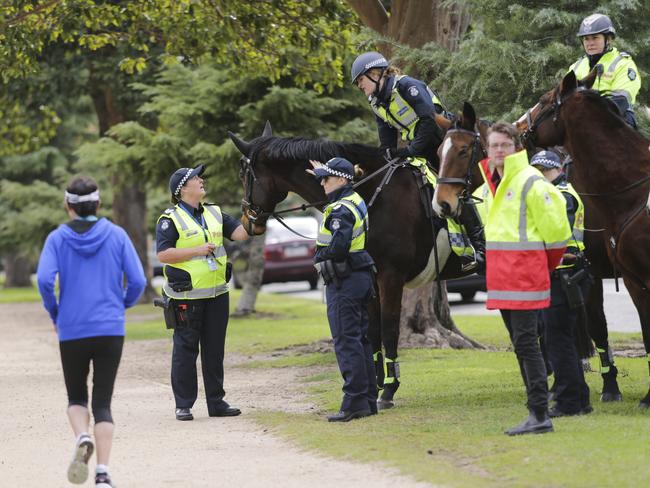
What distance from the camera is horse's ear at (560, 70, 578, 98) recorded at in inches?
341

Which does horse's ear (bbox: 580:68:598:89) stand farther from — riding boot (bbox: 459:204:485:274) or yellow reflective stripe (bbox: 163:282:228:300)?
yellow reflective stripe (bbox: 163:282:228:300)

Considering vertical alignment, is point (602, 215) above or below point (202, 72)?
below

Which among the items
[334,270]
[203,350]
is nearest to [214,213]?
[203,350]

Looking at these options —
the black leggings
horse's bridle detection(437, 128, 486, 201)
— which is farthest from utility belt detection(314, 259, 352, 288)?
the black leggings

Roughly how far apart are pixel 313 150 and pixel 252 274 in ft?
42.8

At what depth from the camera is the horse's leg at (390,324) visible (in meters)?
9.75

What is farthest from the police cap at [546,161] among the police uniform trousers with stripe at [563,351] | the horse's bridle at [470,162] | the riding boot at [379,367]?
the riding boot at [379,367]

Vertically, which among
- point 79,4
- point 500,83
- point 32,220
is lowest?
point 32,220

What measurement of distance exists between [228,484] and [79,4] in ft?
35.7

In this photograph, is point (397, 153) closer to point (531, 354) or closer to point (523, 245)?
point (523, 245)

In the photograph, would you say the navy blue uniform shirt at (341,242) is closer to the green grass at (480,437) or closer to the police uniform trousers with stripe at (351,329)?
the police uniform trousers with stripe at (351,329)

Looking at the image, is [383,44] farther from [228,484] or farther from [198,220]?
[228,484]

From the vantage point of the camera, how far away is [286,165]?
400 inches

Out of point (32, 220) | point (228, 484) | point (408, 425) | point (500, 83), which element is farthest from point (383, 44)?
point (32, 220)
